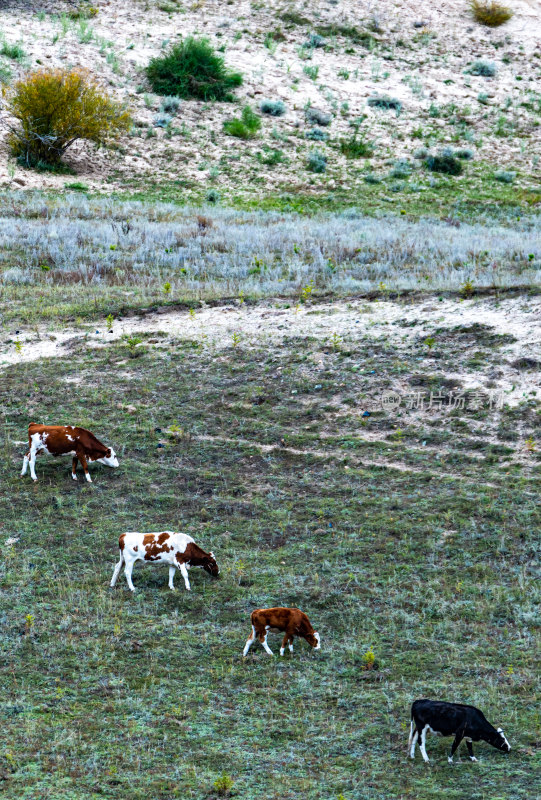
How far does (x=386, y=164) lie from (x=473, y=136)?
5.83 metres

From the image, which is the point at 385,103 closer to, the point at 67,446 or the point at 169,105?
the point at 169,105

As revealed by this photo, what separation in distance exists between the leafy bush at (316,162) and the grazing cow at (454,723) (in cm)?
3066

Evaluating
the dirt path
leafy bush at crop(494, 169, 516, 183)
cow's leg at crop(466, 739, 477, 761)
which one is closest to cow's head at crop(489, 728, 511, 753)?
cow's leg at crop(466, 739, 477, 761)

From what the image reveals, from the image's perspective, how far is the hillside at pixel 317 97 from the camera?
33.7 meters

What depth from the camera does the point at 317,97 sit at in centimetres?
4094

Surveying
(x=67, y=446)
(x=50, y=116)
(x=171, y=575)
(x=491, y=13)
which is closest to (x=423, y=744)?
(x=171, y=575)

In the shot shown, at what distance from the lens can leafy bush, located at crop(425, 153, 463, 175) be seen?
36031 mm

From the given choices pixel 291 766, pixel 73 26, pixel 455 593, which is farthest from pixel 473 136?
pixel 291 766

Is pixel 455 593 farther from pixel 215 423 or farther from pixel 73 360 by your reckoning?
pixel 73 360

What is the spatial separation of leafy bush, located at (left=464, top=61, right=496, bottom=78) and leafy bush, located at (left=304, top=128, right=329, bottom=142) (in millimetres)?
11123

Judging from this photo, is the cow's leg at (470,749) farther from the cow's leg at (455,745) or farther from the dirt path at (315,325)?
the dirt path at (315,325)

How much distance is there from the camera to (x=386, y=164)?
119ft

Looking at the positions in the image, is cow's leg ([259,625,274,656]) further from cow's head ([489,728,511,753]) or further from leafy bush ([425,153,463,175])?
leafy bush ([425,153,463,175])

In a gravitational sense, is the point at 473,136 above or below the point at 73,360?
above
